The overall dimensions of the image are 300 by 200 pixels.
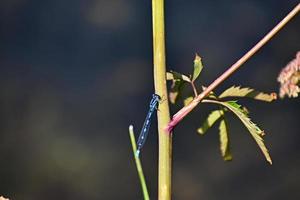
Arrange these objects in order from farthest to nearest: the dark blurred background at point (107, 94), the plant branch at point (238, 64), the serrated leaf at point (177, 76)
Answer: the dark blurred background at point (107, 94)
the serrated leaf at point (177, 76)
the plant branch at point (238, 64)

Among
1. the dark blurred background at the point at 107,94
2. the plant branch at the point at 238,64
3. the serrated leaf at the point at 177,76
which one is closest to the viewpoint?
the plant branch at the point at 238,64

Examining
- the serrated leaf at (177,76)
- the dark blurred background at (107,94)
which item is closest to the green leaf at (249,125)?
the serrated leaf at (177,76)

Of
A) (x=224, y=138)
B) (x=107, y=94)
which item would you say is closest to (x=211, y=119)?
(x=224, y=138)

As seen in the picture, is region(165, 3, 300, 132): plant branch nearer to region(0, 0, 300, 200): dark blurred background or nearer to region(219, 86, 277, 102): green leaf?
region(219, 86, 277, 102): green leaf

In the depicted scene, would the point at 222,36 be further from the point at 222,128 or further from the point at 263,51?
the point at 222,128

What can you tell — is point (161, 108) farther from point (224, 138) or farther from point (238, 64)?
point (224, 138)

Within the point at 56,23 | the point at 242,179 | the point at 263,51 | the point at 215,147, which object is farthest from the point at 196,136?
the point at 56,23

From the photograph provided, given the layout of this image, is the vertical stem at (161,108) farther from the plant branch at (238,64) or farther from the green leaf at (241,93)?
the green leaf at (241,93)

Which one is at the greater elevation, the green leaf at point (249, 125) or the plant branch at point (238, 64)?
the plant branch at point (238, 64)
